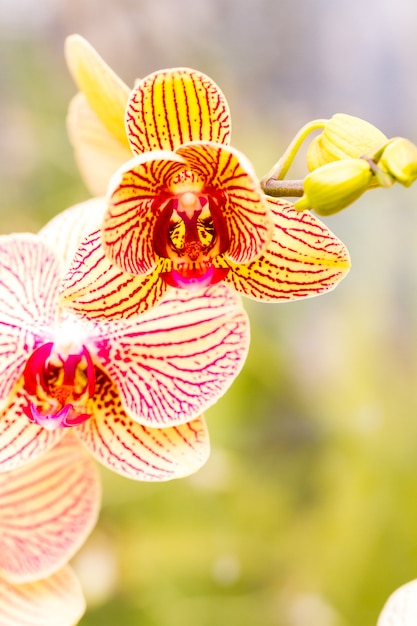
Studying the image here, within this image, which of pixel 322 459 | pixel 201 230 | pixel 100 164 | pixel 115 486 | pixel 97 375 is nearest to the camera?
pixel 201 230

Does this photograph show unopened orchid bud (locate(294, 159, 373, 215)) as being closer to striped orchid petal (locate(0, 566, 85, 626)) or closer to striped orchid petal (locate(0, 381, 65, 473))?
striped orchid petal (locate(0, 381, 65, 473))

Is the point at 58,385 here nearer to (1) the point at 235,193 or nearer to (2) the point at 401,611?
(1) the point at 235,193

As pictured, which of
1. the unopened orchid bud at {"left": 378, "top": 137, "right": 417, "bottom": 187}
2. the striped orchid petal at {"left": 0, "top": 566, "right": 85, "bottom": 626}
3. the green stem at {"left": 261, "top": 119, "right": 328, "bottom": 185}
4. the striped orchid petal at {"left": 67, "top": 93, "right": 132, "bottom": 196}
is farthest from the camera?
the striped orchid petal at {"left": 67, "top": 93, "right": 132, "bottom": 196}

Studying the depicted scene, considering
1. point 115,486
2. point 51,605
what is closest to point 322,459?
point 115,486

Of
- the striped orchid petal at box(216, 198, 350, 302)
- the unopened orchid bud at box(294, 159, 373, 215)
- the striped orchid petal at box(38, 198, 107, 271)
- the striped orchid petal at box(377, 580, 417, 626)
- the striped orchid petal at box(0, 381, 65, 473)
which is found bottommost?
the striped orchid petal at box(377, 580, 417, 626)

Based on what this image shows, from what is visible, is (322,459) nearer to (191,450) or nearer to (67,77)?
(191,450)

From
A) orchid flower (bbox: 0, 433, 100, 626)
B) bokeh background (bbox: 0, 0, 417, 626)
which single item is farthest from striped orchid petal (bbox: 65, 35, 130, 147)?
bokeh background (bbox: 0, 0, 417, 626)

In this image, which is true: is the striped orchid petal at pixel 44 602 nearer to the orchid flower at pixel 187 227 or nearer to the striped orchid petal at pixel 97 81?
the orchid flower at pixel 187 227
